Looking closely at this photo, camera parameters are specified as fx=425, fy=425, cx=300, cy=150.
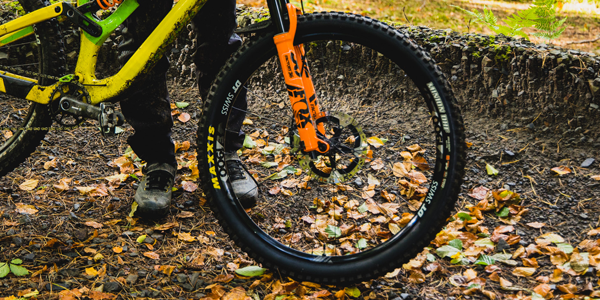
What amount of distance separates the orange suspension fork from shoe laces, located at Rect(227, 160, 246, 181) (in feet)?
2.68

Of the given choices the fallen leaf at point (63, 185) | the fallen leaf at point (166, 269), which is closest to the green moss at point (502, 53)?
the fallen leaf at point (166, 269)

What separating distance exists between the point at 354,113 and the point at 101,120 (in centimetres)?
137

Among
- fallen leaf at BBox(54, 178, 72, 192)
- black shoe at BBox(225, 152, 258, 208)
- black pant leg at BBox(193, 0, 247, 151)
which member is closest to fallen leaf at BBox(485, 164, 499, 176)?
black shoe at BBox(225, 152, 258, 208)

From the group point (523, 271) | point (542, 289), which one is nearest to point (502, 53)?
point (523, 271)

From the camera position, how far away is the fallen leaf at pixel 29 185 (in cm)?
258

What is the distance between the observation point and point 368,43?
168cm

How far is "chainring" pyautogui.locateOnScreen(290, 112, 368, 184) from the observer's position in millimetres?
1811

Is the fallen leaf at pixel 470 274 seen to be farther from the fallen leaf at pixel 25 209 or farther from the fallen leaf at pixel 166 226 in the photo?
the fallen leaf at pixel 25 209

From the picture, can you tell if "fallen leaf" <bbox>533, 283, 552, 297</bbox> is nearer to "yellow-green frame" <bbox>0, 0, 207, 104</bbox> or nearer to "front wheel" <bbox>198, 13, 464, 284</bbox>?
"front wheel" <bbox>198, 13, 464, 284</bbox>

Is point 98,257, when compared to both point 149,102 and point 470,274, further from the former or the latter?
point 470,274

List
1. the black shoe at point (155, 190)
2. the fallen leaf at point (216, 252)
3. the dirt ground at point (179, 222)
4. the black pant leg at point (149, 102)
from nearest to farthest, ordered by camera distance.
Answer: the dirt ground at point (179, 222) → the fallen leaf at point (216, 252) → the black pant leg at point (149, 102) → the black shoe at point (155, 190)

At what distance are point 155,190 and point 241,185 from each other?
1.60 feet

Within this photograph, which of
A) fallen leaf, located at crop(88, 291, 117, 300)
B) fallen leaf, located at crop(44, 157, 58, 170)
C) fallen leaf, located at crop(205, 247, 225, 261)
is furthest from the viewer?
fallen leaf, located at crop(44, 157, 58, 170)

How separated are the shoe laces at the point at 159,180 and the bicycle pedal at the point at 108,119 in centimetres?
47
